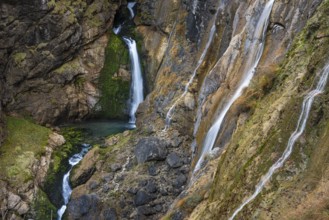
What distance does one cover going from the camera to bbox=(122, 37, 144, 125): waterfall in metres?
30.8

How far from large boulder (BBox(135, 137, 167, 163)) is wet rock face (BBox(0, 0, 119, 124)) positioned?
9.04 meters

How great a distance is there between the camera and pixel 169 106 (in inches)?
992

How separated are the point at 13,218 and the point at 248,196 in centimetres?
1382

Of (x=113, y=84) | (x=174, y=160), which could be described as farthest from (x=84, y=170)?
(x=113, y=84)

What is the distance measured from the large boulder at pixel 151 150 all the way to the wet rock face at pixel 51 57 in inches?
356

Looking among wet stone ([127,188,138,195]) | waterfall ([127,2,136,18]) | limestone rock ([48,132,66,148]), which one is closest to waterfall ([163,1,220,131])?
wet stone ([127,188,138,195])

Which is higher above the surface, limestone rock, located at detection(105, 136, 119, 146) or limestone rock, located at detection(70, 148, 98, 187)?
limestone rock, located at detection(105, 136, 119, 146)

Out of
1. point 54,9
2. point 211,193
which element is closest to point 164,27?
point 54,9

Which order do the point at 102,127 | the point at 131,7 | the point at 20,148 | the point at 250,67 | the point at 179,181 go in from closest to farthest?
the point at 250,67 → the point at 179,181 → the point at 20,148 → the point at 102,127 → the point at 131,7

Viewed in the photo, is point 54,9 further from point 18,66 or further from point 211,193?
point 211,193

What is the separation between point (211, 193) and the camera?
13547mm

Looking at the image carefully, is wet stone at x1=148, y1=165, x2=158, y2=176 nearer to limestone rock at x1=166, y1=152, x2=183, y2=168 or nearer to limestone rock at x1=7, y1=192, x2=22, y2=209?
limestone rock at x1=166, y1=152, x2=183, y2=168

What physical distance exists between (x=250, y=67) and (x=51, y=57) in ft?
52.2

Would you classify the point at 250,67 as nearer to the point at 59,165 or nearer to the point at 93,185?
the point at 93,185
